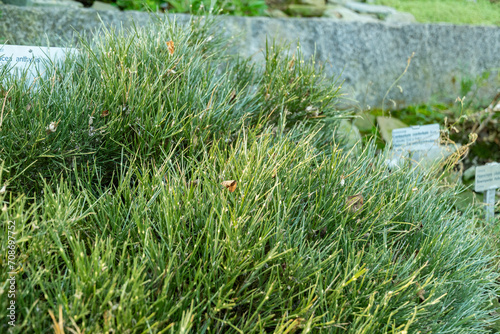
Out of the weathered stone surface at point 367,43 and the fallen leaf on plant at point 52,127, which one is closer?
the fallen leaf on plant at point 52,127

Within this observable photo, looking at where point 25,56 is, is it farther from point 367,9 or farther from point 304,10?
point 367,9

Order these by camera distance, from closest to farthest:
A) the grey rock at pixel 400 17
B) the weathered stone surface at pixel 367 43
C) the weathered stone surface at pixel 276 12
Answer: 1. the weathered stone surface at pixel 367 43
2. the weathered stone surface at pixel 276 12
3. the grey rock at pixel 400 17

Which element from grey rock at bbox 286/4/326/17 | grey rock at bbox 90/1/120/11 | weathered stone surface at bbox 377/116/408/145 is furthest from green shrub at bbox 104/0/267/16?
weathered stone surface at bbox 377/116/408/145

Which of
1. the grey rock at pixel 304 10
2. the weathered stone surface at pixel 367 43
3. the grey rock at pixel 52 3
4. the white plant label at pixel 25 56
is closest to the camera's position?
the white plant label at pixel 25 56

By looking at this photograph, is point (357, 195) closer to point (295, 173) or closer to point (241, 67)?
point (295, 173)

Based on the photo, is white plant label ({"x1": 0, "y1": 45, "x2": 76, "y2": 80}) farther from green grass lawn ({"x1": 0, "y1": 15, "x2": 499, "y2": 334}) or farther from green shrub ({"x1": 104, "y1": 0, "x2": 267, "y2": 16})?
green shrub ({"x1": 104, "y1": 0, "x2": 267, "y2": 16})

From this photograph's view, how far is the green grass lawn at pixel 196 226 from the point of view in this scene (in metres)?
1.06

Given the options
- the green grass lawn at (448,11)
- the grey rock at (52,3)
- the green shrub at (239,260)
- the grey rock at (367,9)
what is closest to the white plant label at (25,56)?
the green shrub at (239,260)

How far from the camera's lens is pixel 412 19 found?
19.2ft

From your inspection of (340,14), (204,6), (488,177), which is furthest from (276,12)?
(488,177)

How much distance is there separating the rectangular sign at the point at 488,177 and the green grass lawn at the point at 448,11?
13.5ft

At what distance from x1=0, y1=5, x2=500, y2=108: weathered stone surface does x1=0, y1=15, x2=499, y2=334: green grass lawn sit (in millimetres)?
1088

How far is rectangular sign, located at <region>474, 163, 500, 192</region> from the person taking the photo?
2805 millimetres

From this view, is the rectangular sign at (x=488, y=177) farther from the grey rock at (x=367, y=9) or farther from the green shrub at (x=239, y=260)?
the grey rock at (x=367, y=9)
